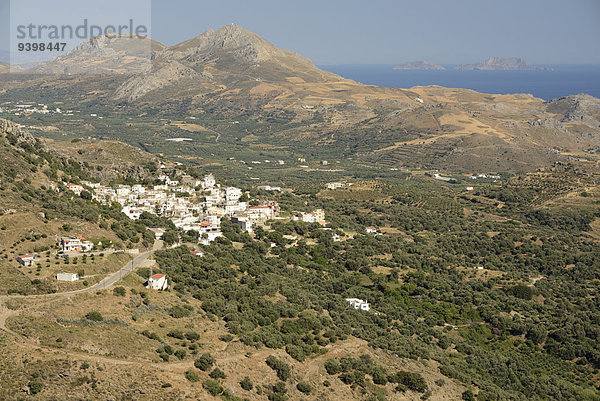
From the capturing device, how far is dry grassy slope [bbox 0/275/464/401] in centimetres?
2722

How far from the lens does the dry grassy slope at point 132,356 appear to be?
2722 centimetres

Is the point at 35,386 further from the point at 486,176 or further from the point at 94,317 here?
the point at 486,176

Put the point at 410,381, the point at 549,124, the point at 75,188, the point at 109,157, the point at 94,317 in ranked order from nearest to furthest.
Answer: the point at 94,317 → the point at 410,381 → the point at 75,188 → the point at 109,157 → the point at 549,124

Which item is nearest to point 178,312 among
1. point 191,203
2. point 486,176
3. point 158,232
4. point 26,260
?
point 26,260

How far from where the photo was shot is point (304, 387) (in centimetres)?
3303

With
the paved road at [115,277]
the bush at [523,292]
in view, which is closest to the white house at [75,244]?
the paved road at [115,277]

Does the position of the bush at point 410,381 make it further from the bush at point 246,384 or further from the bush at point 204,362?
the bush at point 204,362

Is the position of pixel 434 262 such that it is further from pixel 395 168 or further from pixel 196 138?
pixel 196 138

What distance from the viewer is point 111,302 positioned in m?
34.8

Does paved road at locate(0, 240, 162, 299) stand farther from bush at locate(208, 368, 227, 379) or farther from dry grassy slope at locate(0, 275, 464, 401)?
bush at locate(208, 368, 227, 379)

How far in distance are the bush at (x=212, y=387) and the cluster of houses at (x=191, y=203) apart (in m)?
24.2

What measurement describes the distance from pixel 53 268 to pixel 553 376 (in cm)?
3267

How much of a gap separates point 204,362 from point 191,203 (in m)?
37.7

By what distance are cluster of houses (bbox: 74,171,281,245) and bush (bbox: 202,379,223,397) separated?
24.2 metres
